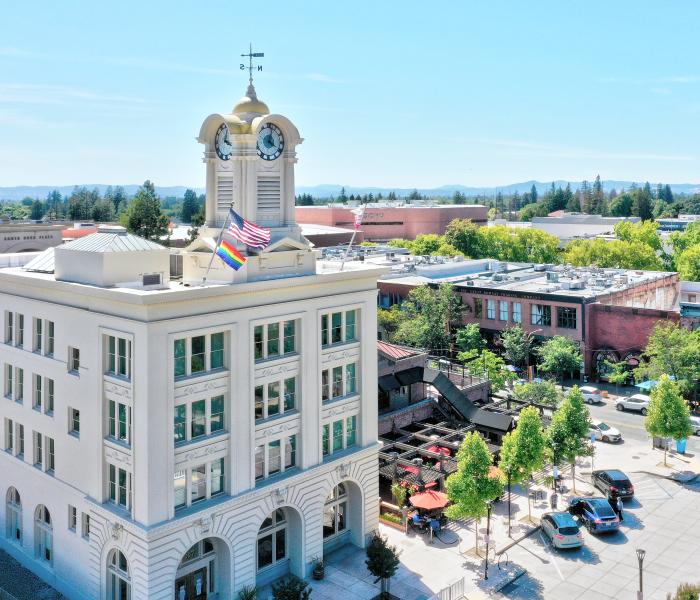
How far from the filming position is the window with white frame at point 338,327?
115ft

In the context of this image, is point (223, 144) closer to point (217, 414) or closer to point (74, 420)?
point (217, 414)

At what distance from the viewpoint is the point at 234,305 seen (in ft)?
101

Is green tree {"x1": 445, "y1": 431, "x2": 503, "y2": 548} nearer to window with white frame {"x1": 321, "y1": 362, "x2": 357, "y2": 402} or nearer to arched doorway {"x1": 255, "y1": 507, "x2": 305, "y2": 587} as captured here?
window with white frame {"x1": 321, "y1": 362, "x2": 357, "y2": 402}

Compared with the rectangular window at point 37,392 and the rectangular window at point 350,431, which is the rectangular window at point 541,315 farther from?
the rectangular window at point 37,392

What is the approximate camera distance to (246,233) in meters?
31.4

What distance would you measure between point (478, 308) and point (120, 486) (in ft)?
184

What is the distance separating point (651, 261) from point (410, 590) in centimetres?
9745

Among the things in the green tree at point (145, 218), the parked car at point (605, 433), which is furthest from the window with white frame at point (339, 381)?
the green tree at point (145, 218)

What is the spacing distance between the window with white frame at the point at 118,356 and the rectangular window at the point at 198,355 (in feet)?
8.21

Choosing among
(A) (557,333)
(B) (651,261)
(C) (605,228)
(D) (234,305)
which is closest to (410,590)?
(D) (234,305)

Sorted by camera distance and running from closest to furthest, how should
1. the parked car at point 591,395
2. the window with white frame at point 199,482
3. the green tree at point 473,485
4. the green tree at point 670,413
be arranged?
the window with white frame at point 199,482
the green tree at point 473,485
the green tree at point 670,413
the parked car at point 591,395

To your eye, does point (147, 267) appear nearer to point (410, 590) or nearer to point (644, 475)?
point (410, 590)

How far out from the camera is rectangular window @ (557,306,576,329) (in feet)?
239

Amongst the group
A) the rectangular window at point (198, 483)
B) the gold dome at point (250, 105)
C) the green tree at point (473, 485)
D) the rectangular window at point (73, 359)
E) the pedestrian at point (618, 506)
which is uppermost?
the gold dome at point (250, 105)
